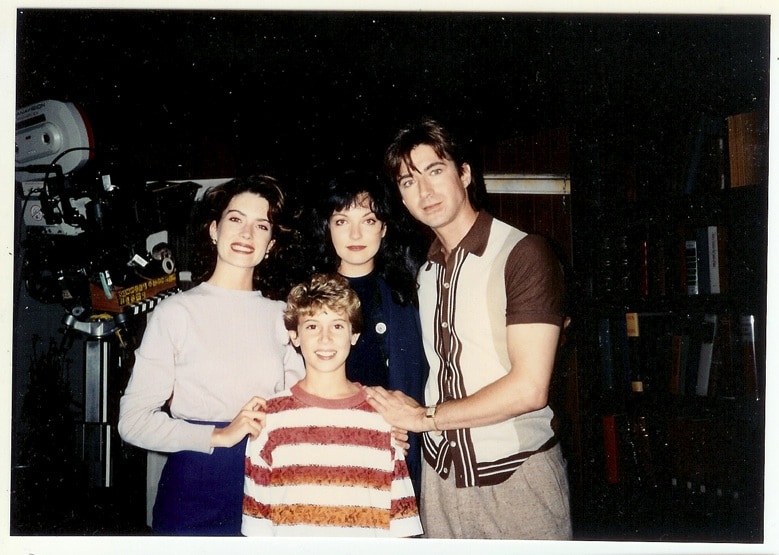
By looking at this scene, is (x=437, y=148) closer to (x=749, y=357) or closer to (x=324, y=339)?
(x=324, y=339)

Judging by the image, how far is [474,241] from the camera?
1612 mm

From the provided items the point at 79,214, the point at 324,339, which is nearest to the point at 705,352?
the point at 324,339

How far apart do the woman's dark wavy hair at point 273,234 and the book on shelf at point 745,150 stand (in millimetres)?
1305

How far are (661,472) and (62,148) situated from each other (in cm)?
207

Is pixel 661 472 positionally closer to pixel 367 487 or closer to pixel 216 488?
pixel 367 487

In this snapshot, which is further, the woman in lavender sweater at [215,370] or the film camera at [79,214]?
the film camera at [79,214]

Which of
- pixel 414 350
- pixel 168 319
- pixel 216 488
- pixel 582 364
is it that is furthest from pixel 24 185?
pixel 582 364

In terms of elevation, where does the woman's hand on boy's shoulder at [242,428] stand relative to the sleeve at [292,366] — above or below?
below

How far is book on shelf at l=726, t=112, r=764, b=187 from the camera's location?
5.44 ft

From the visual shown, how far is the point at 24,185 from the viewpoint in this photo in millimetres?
1697

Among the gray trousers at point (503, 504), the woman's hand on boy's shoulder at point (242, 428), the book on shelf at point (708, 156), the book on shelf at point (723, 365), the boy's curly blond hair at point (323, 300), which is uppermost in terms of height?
the book on shelf at point (708, 156)

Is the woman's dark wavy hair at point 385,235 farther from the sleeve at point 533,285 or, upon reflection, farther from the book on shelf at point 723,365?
the book on shelf at point 723,365

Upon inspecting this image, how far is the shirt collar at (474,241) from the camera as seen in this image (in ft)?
5.28

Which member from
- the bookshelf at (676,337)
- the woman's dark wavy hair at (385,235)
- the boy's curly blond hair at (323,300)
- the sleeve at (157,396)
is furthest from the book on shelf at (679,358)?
the sleeve at (157,396)
